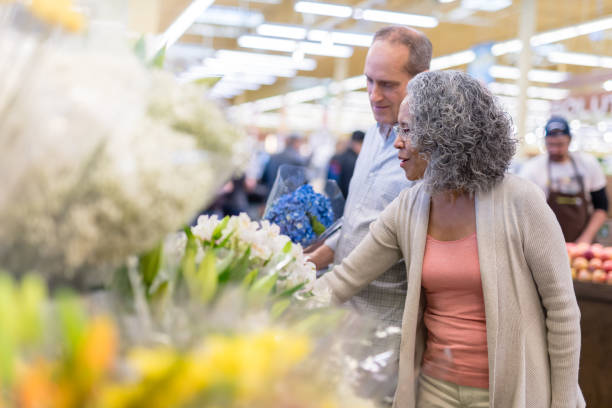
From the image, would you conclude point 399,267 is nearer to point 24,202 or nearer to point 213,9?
point 24,202

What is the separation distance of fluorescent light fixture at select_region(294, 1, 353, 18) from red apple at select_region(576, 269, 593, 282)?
23.4ft

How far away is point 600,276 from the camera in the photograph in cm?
365

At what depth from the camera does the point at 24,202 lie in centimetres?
68

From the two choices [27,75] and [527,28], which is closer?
[27,75]

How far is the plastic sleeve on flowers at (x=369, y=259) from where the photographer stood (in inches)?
74.7

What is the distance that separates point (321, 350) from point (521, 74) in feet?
31.6

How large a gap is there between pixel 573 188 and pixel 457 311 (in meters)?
3.72

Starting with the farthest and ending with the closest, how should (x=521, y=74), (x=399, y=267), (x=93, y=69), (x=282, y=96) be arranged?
(x=282, y=96), (x=521, y=74), (x=399, y=267), (x=93, y=69)

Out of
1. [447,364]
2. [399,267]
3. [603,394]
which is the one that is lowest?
[603,394]

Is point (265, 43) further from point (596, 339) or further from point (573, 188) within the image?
point (596, 339)

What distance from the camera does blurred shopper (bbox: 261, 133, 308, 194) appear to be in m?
8.84

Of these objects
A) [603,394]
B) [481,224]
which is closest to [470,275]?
[481,224]

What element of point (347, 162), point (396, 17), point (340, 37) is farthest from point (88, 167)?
point (340, 37)

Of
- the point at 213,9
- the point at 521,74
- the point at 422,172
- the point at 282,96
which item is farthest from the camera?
the point at 282,96
